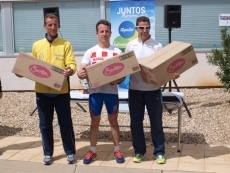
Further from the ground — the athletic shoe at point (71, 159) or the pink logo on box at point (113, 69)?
the pink logo on box at point (113, 69)

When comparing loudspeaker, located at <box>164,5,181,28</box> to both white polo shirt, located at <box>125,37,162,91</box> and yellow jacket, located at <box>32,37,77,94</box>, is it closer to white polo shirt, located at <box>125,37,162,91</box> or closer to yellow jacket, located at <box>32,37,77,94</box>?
white polo shirt, located at <box>125,37,162,91</box>

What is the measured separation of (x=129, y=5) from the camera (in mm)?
9547

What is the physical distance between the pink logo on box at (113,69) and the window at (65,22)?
7.08m

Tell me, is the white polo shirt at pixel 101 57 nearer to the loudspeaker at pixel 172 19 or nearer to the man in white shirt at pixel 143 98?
the man in white shirt at pixel 143 98

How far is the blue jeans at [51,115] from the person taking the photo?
5.09 metres

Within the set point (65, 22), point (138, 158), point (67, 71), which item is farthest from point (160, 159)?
point (65, 22)

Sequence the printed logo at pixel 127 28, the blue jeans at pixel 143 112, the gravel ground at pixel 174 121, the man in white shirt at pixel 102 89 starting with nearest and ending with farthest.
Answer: the man in white shirt at pixel 102 89, the blue jeans at pixel 143 112, the gravel ground at pixel 174 121, the printed logo at pixel 127 28

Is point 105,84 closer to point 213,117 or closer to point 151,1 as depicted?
point 213,117

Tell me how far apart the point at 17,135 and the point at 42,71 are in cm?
229

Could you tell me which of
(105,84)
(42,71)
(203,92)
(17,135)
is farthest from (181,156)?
(203,92)

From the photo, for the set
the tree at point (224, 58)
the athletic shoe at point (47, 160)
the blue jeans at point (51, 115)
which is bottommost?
the athletic shoe at point (47, 160)

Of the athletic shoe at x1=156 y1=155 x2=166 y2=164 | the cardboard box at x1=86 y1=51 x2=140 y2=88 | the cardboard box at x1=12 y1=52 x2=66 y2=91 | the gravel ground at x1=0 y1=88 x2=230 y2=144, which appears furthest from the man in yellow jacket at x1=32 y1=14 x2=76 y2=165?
the gravel ground at x1=0 y1=88 x2=230 y2=144

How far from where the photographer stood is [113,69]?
15.6 ft

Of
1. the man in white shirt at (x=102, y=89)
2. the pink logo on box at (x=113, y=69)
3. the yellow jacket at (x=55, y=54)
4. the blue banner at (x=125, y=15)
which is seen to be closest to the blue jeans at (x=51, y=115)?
the yellow jacket at (x=55, y=54)
